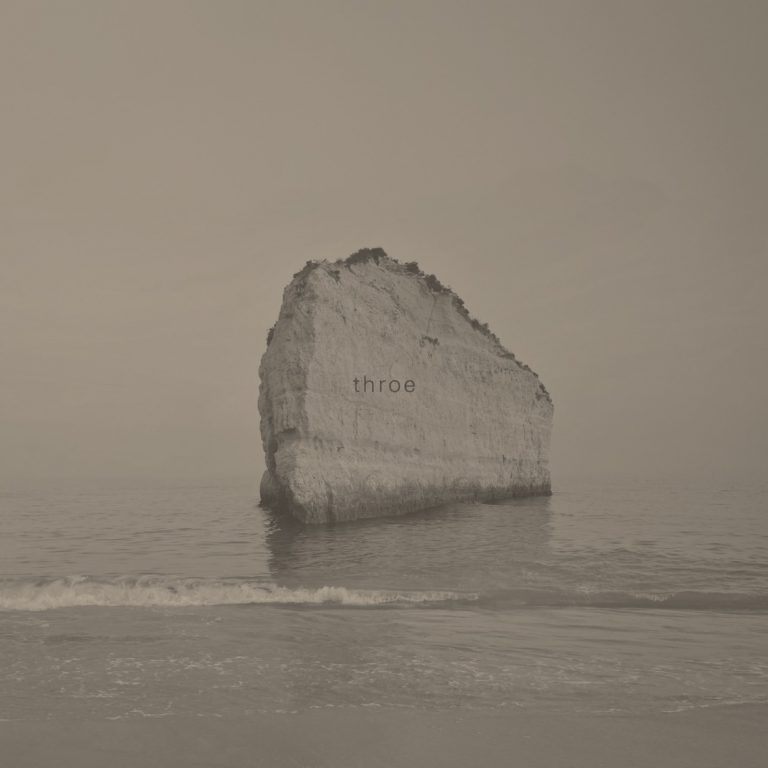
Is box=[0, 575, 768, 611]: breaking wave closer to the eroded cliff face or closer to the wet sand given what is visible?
the wet sand

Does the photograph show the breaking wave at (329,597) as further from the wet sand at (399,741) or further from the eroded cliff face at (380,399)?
the eroded cliff face at (380,399)

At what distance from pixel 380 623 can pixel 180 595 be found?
12.7ft

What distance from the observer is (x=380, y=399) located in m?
26.4

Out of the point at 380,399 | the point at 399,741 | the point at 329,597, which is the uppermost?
the point at 380,399

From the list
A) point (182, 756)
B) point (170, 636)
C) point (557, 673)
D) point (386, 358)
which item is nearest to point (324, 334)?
point (386, 358)

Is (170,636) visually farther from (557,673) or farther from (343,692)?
(557,673)

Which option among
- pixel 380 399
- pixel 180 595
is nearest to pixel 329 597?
pixel 180 595

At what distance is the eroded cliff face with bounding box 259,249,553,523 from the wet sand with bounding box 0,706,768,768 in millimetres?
16763

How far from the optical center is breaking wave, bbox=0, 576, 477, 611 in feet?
34.7

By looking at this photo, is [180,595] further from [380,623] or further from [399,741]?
[399,741]

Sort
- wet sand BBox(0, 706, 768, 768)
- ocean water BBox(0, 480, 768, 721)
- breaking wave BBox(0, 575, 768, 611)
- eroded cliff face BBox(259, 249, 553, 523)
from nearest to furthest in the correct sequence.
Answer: wet sand BBox(0, 706, 768, 768)
ocean water BBox(0, 480, 768, 721)
breaking wave BBox(0, 575, 768, 611)
eroded cliff face BBox(259, 249, 553, 523)

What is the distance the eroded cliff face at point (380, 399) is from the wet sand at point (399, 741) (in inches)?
660

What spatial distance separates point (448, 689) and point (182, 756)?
99.0 inches

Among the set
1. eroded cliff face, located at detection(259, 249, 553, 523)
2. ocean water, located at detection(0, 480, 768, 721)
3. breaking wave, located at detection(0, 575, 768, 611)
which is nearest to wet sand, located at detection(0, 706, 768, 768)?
ocean water, located at detection(0, 480, 768, 721)
